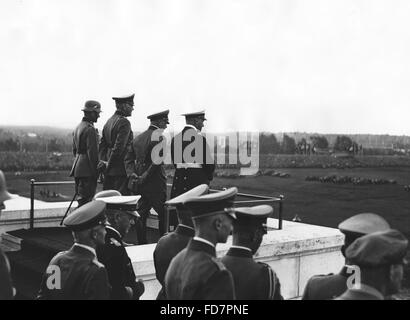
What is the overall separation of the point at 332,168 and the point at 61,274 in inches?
678

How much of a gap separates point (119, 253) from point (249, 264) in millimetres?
1269

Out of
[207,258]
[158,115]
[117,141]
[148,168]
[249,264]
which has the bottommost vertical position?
[249,264]

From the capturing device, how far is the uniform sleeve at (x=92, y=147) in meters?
7.81

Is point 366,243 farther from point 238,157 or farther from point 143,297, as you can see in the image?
point 238,157

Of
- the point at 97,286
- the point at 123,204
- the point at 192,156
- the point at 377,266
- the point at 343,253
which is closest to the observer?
the point at 377,266

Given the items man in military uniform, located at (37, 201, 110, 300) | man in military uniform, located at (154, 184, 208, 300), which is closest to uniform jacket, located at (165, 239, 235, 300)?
man in military uniform, located at (37, 201, 110, 300)

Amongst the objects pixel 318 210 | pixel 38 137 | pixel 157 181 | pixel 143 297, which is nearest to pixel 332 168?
pixel 318 210

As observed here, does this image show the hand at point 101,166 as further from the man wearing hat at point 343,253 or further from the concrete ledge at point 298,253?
the man wearing hat at point 343,253

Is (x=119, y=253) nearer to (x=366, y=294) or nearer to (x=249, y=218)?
→ (x=249, y=218)

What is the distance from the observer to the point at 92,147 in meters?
7.83

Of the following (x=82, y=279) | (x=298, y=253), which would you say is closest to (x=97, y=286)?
(x=82, y=279)

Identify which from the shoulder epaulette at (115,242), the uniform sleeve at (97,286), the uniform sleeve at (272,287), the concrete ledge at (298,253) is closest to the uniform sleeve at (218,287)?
the uniform sleeve at (272,287)

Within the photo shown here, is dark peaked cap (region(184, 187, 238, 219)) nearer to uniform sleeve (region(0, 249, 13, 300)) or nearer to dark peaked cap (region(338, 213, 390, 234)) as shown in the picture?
dark peaked cap (region(338, 213, 390, 234))

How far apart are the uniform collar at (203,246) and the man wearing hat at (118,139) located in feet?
15.1
